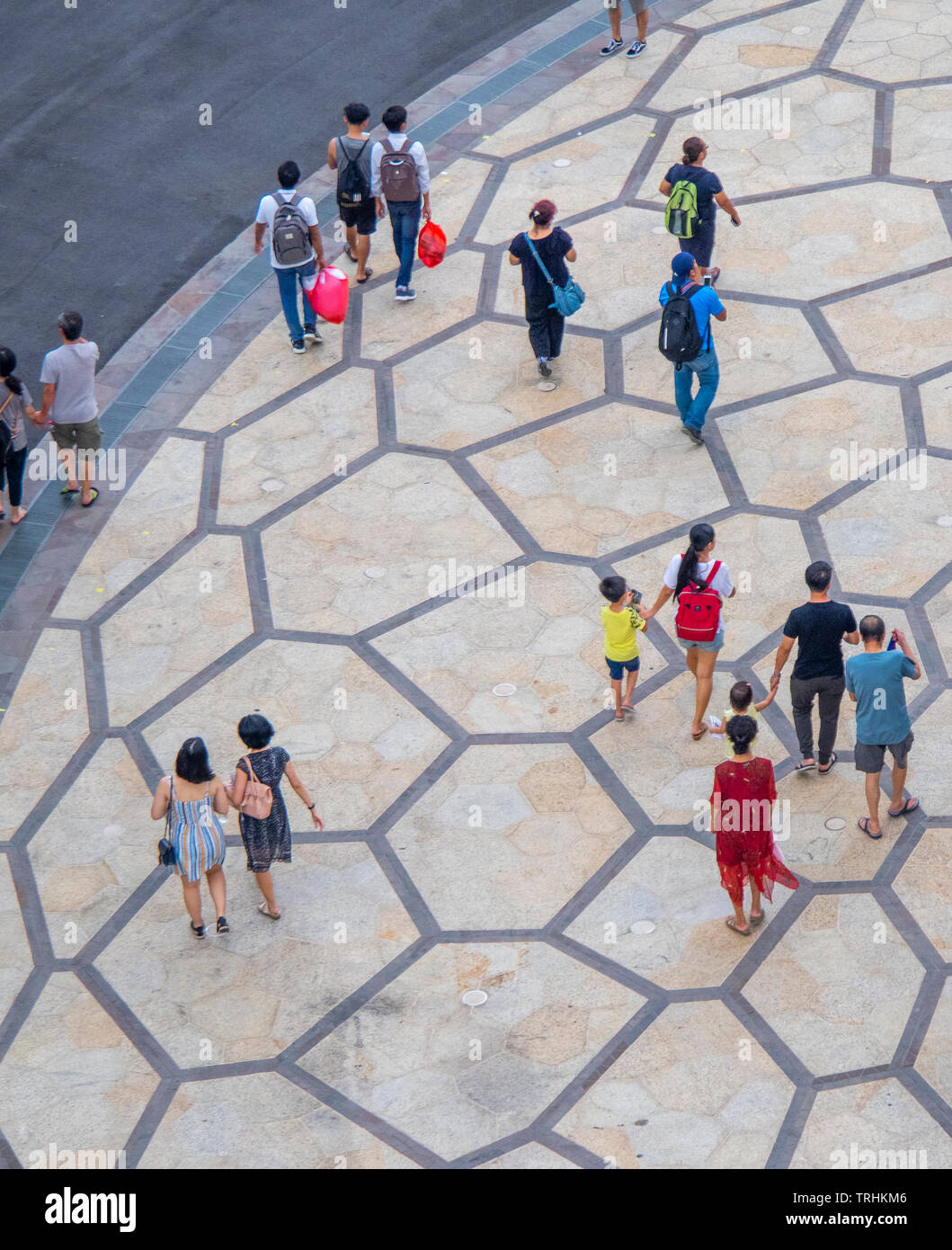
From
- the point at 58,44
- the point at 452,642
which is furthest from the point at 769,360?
the point at 58,44

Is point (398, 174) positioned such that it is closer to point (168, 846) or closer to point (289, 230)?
point (289, 230)

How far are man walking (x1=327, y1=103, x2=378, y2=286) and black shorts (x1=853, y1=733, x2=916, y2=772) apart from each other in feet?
21.8

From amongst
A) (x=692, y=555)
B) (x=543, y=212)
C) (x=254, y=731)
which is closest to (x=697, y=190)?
(x=543, y=212)

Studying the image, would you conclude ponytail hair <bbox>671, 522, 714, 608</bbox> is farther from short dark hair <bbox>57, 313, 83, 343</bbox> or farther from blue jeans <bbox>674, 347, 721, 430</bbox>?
short dark hair <bbox>57, 313, 83, 343</bbox>

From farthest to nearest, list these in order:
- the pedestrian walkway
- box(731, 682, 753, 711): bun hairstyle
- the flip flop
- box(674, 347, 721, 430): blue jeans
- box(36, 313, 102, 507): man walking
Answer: box(36, 313, 102, 507): man walking, box(674, 347, 721, 430): blue jeans, the flip flop, box(731, 682, 753, 711): bun hairstyle, the pedestrian walkway

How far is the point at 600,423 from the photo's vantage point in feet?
39.8

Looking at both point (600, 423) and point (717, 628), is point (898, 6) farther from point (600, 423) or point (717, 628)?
point (717, 628)

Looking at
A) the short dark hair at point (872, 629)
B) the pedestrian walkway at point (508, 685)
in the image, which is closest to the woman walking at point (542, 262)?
the pedestrian walkway at point (508, 685)

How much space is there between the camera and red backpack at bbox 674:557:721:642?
363 inches

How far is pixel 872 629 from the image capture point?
8.49 meters

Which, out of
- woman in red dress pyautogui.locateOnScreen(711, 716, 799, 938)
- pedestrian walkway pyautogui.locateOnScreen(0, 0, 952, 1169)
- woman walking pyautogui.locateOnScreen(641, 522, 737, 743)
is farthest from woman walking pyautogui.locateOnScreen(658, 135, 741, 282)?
woman in red dress pyautogui.locateOnScreen(711, 716, 799, 938)

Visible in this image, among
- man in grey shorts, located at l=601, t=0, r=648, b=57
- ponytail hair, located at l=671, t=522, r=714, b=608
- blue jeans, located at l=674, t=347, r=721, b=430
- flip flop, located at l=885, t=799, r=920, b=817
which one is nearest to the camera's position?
ponytail hair, located at l=671, t=522, r=714, b=608

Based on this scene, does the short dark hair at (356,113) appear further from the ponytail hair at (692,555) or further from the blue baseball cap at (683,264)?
the ponytail hair at (692,555)

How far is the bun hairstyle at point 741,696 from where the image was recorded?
27.5ft
